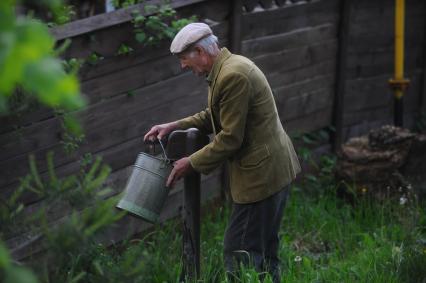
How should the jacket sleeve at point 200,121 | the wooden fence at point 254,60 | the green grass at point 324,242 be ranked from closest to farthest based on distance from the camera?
the jacket sleeve at point 200,121
the green grass at point 324,242
the wooden fence at point 254,60

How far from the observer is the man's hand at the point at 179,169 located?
4.10m

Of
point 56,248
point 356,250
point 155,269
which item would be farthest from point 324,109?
point 56,248

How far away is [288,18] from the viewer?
22.8ft

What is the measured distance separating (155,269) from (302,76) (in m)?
2.99

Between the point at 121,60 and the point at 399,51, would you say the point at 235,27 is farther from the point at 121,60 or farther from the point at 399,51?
the point at 399,51

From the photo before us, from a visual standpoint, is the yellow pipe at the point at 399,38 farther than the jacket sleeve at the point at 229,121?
Yes

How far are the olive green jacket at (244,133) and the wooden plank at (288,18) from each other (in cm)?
213

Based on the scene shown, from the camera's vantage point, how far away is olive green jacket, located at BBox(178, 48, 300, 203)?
13.5ft

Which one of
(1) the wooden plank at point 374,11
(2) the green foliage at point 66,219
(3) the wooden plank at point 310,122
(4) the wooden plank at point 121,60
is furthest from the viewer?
(1) the wooden plank at point 374,11

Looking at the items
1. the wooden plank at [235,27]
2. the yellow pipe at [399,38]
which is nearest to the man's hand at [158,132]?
the wooden plank at [235,27]

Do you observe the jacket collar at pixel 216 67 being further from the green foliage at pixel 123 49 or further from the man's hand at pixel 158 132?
the green foliage at pixel 123 49

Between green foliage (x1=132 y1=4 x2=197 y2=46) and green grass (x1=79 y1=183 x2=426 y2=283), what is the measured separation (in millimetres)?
1302

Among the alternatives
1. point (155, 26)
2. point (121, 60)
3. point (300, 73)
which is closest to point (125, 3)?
point (155, 26)

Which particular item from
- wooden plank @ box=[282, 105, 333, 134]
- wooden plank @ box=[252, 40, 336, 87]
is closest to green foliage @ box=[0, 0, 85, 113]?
wooden plank @ box=[252, 40, 336, 87]
